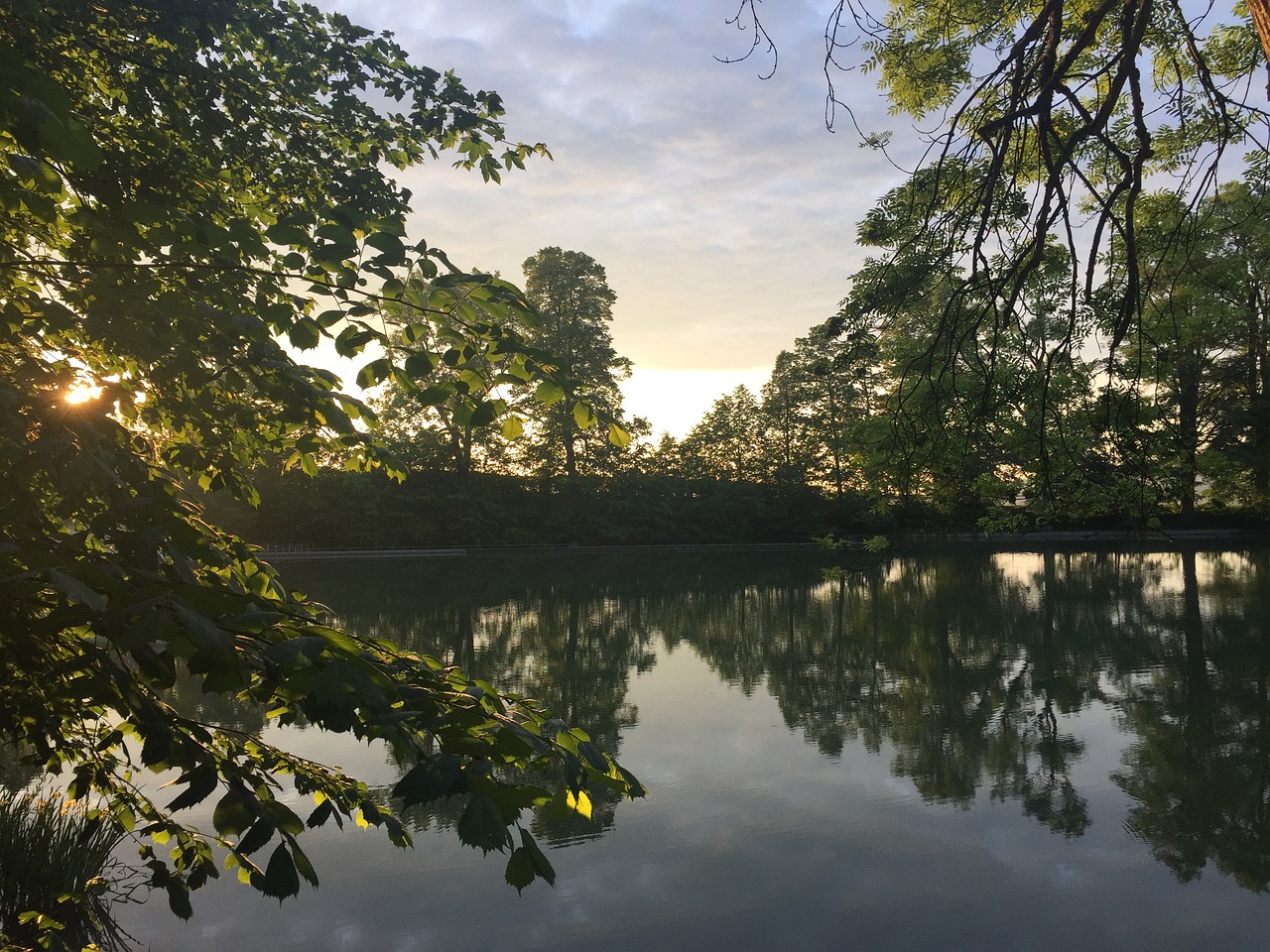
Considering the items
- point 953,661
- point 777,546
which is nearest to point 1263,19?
point 953,661

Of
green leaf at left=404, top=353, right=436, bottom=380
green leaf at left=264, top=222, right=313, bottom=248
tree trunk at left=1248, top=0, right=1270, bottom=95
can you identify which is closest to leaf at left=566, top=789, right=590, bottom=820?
green leaf at left=404, top=353, right=436, bottom=380

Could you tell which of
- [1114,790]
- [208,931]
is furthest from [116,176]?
[1114,790]

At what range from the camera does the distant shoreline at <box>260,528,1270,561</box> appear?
94.5ft

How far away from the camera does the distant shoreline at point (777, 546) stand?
2880cm

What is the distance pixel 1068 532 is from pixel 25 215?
35.8m

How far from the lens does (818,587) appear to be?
19.7m

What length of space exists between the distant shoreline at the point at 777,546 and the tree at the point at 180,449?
25810 millimetres

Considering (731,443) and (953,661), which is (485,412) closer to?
(953,661)

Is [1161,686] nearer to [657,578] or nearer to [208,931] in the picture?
[208,931]

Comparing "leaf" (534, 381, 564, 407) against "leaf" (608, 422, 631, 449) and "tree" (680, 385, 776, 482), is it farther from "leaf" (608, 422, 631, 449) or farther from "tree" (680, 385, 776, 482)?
"tree" (680, 385, 776, 482)

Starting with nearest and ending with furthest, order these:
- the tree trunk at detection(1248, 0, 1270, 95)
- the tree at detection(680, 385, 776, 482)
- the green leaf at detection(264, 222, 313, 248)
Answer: the green leaf at detection(264, 222, 313, 248), the tree trunk at detection(1248, 0, 1270, 95), the tree at detection(680, 385, 776, 482)

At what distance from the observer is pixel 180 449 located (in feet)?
8.55

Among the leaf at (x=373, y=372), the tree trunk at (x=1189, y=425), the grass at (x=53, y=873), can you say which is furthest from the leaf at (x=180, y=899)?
the tree trunk at (x=1189, y=425)

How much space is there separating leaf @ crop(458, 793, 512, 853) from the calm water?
10.6 feet
